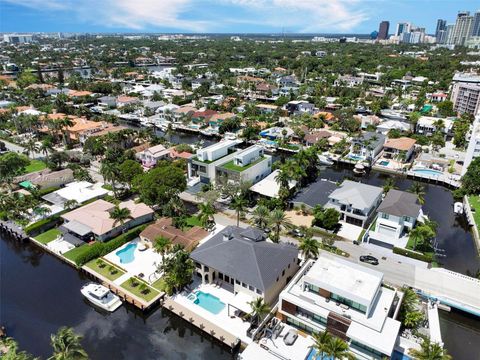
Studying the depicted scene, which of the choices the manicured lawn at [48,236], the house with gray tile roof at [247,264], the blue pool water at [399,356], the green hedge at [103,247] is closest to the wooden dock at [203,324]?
the house with gray tile roof at [247,264]

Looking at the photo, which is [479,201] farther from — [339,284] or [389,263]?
[339,284]

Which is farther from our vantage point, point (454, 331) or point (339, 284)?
point (454, 331)

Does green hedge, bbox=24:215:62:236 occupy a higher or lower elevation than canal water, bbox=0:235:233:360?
higher

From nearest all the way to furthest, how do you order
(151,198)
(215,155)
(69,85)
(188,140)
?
(151,198) < (215,155) < (188,140) < (69,85)

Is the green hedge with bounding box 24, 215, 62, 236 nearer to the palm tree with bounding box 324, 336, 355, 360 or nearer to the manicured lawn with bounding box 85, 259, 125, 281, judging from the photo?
the manicured lawn with bounding box 85, 259, 125, 281

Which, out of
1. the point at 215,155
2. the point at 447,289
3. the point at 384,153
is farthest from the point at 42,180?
the point at 384,153

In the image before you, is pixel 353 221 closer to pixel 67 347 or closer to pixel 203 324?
pixel 203 324

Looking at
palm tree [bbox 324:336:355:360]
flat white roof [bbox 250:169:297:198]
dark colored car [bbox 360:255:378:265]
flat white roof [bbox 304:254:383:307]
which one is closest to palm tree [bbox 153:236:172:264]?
flat white roof [bbox 304:254:383:307]
